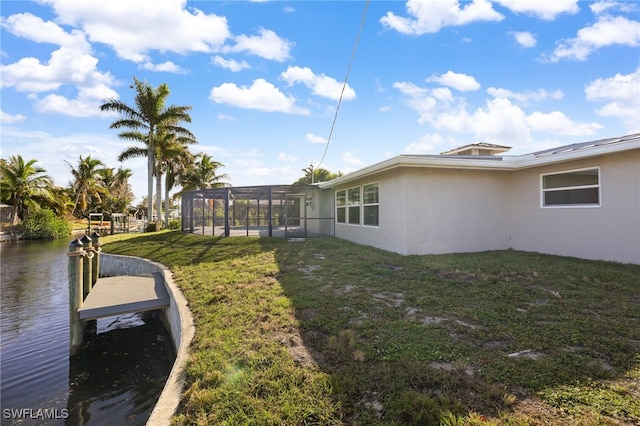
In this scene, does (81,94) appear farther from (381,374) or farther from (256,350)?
(381,374)

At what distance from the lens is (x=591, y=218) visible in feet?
23.4

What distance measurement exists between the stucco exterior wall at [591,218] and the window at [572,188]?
13 centimetres

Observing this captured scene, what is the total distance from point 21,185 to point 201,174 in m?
13.0

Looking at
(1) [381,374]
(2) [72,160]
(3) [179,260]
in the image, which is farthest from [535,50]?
(2) [72,160]

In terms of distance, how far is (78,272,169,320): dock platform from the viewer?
223 inches

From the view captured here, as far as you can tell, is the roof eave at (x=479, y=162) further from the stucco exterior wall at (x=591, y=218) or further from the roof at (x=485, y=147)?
the roof at (x=485, y=147)

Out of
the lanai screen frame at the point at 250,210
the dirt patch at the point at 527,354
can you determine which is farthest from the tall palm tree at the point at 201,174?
the dirt patch at the point at 527,354

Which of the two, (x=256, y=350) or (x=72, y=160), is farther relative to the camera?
(x=72, y=160)

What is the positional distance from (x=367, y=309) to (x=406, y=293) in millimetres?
1051

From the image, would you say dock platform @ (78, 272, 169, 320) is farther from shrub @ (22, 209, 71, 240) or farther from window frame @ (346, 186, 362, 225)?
shrub @ (22, 209, 71, 240)

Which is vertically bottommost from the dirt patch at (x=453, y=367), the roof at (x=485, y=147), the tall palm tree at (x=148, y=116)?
the dirt patch at (x=453, y=367)

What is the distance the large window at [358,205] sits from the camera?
10.5 metres

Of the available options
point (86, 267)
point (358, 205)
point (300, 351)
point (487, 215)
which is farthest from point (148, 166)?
point (300, 351)

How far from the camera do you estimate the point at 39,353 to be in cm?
546
